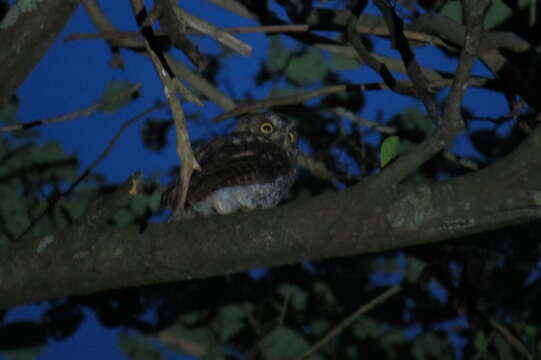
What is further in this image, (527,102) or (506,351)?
(506,351)

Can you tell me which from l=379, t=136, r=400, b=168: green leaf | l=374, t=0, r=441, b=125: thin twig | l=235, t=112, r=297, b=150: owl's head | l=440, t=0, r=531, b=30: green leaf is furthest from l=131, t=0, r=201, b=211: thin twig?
l=235, t=112, r=297, b=150: owl's head

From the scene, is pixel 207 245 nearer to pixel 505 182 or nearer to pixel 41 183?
pixel 505 182

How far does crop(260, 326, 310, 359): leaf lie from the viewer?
3.84 metres

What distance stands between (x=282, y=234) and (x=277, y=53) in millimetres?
2775

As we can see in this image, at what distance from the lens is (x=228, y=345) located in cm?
474

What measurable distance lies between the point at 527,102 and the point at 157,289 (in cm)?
309

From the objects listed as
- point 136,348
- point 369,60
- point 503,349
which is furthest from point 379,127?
point 136,348

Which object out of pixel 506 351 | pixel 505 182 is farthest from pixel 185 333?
pixel 505 182

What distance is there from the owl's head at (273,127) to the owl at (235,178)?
1.28ft

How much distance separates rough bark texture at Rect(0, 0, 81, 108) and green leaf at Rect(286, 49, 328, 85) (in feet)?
7.38

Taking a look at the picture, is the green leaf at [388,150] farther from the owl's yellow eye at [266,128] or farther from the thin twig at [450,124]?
the owl's yellow eye at [266,128]

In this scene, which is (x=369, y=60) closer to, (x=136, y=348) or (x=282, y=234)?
(x=282, y=234)

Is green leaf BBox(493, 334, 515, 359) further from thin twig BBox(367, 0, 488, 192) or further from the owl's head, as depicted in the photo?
thin twig BBox(367, 0, 488, 192)

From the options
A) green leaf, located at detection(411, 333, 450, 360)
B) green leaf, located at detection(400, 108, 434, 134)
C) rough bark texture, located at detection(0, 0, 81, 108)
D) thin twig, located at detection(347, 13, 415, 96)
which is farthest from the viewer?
green leaf, located at detection(411, 333, 450, 360)
